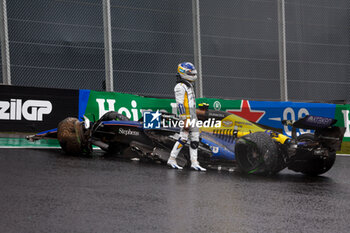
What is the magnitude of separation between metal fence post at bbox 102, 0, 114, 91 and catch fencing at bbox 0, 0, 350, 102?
3 cm

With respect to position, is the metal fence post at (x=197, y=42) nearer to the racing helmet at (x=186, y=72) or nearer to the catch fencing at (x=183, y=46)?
the catch fencing at (x=183, y=46)

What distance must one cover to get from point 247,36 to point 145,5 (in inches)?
123

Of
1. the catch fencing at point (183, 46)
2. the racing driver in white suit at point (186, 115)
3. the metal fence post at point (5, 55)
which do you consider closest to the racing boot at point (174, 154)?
the racing driver in white suit at point (186, 115)

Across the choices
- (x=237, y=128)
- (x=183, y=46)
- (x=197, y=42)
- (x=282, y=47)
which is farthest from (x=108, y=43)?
(x=237, y=128)

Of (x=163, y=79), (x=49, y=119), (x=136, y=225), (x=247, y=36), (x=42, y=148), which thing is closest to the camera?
(x=136, y=225)

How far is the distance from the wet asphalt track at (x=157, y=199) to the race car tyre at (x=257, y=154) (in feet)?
0.68

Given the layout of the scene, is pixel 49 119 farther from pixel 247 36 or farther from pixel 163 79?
pixel 247 36

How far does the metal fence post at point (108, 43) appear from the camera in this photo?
14.3 m

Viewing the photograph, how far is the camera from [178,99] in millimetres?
9750

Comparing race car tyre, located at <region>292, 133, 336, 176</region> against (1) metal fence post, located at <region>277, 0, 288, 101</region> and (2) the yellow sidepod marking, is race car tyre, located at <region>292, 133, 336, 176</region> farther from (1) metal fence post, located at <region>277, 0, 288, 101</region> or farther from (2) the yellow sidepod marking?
(1) metal fence post, located at <region>277, 0, 288, 101</region>

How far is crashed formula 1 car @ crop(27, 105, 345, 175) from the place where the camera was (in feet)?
29.1

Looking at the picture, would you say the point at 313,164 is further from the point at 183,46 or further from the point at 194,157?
the point at 183,46

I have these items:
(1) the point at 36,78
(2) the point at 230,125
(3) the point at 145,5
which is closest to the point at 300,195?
(2) the point at 230,125

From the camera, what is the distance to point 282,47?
16.7 meters
